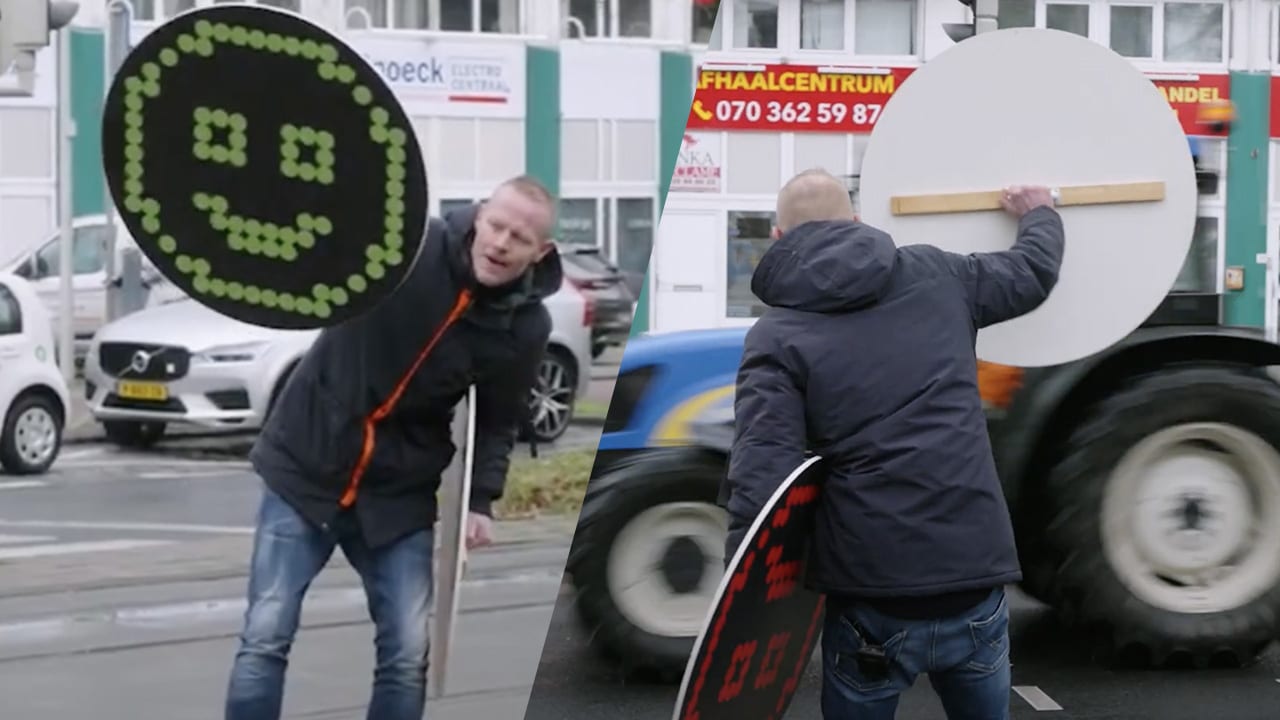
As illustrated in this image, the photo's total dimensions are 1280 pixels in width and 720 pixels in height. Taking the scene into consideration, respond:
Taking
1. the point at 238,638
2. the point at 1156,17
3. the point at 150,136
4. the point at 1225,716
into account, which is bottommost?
the point at 1225,716

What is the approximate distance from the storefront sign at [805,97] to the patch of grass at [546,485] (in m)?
0.71

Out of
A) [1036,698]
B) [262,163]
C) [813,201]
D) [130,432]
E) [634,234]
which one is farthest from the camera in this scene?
[1036,698]

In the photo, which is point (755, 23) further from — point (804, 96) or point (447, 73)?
point (447, 73)

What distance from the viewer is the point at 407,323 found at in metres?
3.40

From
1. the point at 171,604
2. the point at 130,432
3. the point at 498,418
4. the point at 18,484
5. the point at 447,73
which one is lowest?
the point at 171,604

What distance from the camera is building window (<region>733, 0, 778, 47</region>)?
388 centimetres

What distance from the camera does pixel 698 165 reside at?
3.82 m

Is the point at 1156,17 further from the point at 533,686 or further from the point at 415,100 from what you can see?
the point at 533,686

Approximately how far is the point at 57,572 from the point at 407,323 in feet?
4.33

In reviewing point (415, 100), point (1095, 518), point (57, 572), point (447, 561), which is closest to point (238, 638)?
point (447, 561)

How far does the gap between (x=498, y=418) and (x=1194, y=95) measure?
5.43 feet

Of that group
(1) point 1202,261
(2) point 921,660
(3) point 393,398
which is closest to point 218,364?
(3) point 393,398

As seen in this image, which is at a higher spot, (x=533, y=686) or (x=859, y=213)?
(x=859, y=213)

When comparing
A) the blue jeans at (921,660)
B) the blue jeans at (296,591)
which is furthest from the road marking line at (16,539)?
the blue jeans at (921,660)
